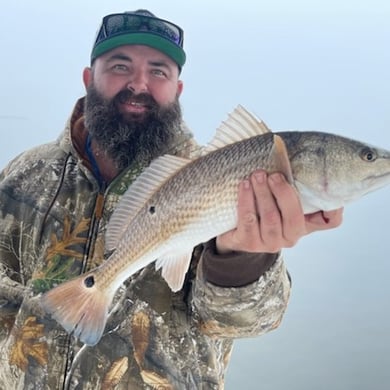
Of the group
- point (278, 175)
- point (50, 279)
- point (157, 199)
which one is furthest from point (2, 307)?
point (278, 175)

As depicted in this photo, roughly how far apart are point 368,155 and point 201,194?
389 mm

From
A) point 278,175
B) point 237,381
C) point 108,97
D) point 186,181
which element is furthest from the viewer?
point 237,381

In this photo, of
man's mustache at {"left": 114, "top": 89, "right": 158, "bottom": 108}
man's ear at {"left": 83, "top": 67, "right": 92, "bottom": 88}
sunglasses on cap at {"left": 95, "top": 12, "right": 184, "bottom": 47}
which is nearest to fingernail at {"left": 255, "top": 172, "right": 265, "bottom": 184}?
Answer: man's mustache at {"left": 114, "top": 89, "right": 158, "bottom": 108}

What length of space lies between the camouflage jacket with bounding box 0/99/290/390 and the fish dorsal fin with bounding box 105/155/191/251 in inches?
7.9

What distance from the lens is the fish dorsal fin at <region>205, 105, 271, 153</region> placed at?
1.58 metres

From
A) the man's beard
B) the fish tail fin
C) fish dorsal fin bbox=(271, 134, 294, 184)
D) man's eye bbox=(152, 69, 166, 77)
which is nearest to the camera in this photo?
fish dorsal fin bbox=(271, 134, 294, 184)

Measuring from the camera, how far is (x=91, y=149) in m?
2.17

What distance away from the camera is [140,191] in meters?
1.70

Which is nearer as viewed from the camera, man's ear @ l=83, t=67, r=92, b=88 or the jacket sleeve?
the jacket sleeve

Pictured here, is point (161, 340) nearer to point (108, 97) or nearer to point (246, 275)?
point (246, 275)

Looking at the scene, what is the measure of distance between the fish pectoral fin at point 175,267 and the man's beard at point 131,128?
1.45 ft

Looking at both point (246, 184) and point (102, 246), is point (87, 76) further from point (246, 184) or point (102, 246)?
point (246, 184)

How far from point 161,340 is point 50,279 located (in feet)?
1.17

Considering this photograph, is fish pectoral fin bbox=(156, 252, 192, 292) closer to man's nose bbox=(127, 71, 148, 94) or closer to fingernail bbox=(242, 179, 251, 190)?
fingernail bbox=(242, 179, 251, 190)
